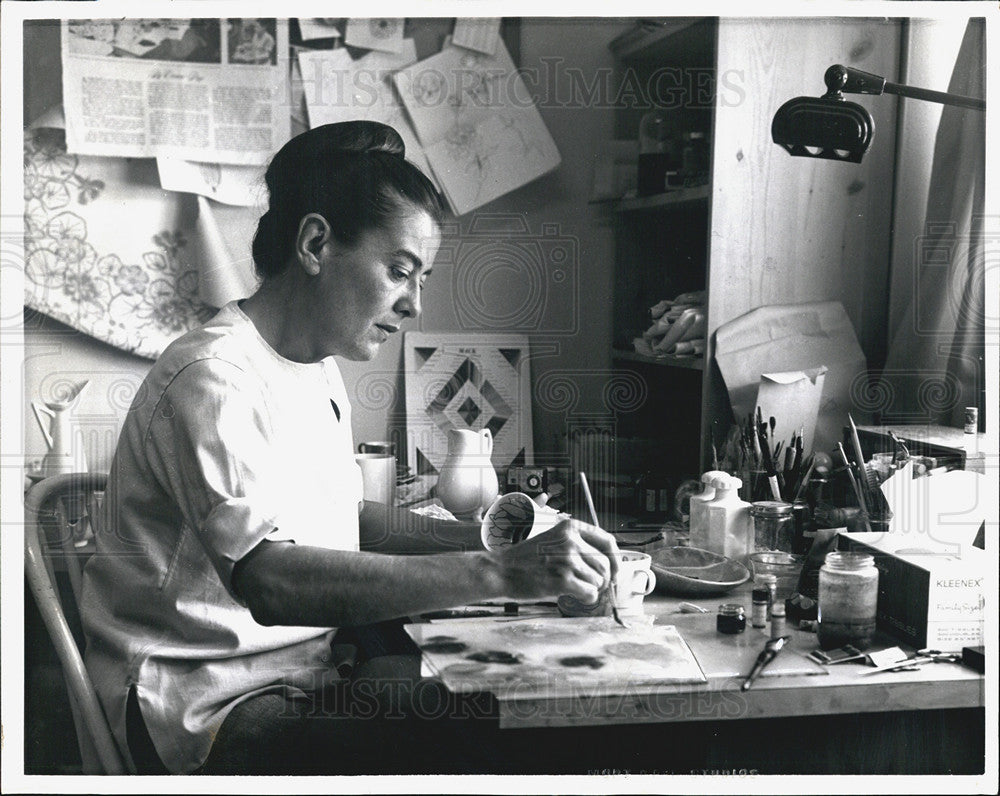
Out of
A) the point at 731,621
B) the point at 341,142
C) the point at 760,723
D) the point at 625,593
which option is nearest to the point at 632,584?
the point at 625,593

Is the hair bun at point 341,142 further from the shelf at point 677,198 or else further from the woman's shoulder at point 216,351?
the shelf at point 677,198

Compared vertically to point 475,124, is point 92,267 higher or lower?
lower

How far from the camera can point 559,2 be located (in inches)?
46.6

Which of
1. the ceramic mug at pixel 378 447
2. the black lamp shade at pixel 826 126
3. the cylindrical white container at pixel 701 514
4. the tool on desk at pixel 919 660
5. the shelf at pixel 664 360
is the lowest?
the tool on desk at pixel 919 660

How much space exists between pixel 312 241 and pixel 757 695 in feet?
2.58

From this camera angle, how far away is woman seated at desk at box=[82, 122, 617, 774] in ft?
3.47

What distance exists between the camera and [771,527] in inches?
52.1

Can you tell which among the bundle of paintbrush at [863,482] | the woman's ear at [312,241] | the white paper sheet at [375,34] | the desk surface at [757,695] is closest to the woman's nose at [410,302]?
the woman's ear at [312,241]

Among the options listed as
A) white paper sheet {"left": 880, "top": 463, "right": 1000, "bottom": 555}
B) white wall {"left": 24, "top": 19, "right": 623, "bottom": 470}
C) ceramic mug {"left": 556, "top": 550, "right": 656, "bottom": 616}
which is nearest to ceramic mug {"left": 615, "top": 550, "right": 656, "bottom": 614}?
ceramic mug {"left": 556, "top": 550, "right": 656, "bottom": 616}

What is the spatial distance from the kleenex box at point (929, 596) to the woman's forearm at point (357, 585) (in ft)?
1.55

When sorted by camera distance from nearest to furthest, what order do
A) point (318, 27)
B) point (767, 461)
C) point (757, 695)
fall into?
point (757, 695), point (318, 27), point (767, 461)

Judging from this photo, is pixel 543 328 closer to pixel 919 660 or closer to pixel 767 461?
pixel 767 461

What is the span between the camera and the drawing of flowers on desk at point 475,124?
1.22m

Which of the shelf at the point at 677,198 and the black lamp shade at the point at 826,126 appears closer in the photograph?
the black lamp shade at the point at 826,126
